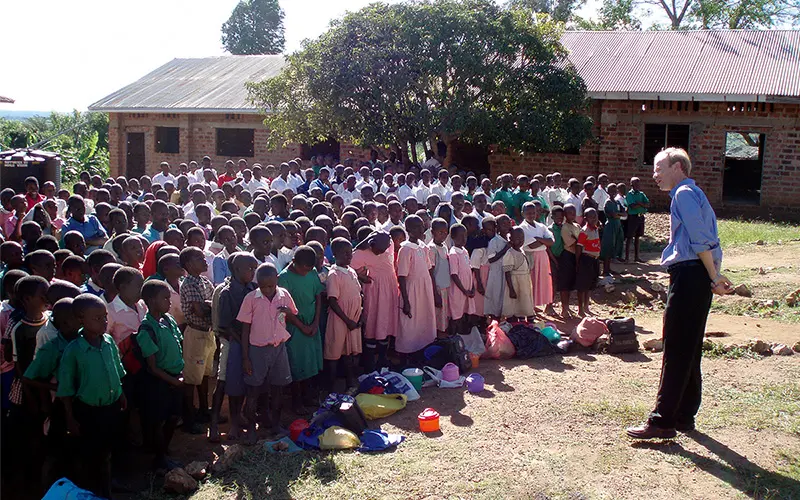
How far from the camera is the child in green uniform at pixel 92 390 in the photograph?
3916mm

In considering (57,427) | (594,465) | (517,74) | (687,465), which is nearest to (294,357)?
(57,427)

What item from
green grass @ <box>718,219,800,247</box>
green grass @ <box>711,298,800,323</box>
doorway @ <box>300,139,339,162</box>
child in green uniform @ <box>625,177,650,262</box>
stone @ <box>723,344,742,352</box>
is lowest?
stone @ <box>723,344,742,352</box>


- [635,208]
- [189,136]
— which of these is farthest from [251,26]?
[635,208]

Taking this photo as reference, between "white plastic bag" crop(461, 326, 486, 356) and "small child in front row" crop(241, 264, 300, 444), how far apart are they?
2206 millimetres

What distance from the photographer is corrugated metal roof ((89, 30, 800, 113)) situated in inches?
616

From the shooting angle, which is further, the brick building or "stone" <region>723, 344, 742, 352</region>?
the brick building

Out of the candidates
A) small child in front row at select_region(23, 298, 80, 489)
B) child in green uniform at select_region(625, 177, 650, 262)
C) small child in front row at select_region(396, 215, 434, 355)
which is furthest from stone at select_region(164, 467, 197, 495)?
child in green uniform at select_region(625, 177, 650, 262)

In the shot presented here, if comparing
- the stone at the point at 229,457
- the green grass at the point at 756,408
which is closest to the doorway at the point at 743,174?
the green grass at the point at 756,408

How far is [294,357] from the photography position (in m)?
5.48

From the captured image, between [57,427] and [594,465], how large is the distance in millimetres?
3115

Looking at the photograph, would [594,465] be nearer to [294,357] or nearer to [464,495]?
[464,495]

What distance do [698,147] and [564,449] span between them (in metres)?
13.1

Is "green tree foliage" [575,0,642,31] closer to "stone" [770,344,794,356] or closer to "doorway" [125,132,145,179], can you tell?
"doorway" [125,132,145,179]

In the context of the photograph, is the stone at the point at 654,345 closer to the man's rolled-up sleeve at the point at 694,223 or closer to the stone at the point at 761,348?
the stone at the point at 761,348
